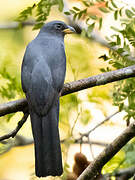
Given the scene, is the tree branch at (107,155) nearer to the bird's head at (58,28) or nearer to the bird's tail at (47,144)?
the bird's tail at (47,144)

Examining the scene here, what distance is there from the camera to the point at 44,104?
2732mm

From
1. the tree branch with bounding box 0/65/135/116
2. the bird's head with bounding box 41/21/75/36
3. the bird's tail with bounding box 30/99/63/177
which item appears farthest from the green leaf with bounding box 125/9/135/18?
the bird's head with bounding box 41/21/75/36

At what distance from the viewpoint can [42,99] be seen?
8.98ft

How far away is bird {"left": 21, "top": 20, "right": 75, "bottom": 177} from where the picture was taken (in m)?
2.65

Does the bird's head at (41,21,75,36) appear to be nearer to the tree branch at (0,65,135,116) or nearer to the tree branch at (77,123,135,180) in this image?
the tree branch at (0,65,135,116)

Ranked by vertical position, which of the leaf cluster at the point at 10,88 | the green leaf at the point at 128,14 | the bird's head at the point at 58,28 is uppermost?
the green leaf at the point at 128,14

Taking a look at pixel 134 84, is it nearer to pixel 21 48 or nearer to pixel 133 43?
pixel 133 43

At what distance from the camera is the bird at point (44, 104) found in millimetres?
2648

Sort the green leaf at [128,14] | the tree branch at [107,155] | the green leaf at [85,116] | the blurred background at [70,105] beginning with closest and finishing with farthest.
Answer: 1. the tree branch at [107,155]
2. the green leaf at [128,14]
3. the blurred background at [70,105]
4. the green leaf at [85,116]

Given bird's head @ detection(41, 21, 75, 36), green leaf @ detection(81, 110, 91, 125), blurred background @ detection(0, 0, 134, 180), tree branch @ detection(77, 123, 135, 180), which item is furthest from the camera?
bird's head @ detection(41, 21, 75, 36)

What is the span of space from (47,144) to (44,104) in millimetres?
254

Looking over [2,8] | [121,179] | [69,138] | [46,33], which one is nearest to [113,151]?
[121,179]

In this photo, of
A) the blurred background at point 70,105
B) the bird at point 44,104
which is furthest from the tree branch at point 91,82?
the blurred background at point 70,105

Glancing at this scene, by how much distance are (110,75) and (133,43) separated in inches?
9.6
